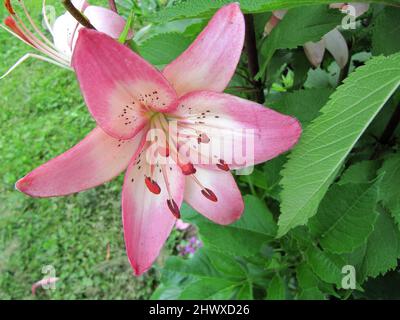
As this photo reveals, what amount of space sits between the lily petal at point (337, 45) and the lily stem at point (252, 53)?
84 mm

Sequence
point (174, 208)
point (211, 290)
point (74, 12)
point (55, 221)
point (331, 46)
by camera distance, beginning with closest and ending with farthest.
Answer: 1. point (74, 12)
2. point (174, 208)
3. point (331, 46)
4. point (211, 290)
5. point (55, 221)

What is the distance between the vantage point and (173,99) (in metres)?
0.43

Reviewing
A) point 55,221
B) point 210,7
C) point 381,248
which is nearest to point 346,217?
point 381,248

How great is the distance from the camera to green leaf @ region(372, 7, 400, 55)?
1.62 ft

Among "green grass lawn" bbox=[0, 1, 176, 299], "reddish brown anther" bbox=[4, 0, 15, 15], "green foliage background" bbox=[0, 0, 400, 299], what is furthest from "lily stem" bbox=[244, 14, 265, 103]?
"green grass lawn" bbox=[0, 1, 176, 299]

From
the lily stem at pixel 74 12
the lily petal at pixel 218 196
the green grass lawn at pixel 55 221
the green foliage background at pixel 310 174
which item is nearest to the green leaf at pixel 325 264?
the green foliage background at pixel 310 174

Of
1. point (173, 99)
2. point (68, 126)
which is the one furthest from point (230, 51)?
point (68, 126)

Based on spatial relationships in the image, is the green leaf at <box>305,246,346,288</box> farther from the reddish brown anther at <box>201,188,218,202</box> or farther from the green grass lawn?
the green grass lawn

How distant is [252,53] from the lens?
57 centimetres

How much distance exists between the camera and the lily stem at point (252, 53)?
1.77ft

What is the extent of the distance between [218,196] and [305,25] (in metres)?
0.20

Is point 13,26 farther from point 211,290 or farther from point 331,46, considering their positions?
point 211,290

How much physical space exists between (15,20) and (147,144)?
16cm
